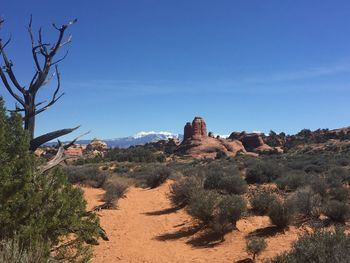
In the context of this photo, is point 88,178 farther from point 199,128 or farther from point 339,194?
point 199,128

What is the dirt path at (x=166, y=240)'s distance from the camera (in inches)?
434

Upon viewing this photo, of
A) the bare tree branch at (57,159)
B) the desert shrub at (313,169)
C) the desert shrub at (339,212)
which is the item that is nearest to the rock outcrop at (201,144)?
the desert shrub at (313,169)

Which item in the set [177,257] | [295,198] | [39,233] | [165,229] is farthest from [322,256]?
[165,229]

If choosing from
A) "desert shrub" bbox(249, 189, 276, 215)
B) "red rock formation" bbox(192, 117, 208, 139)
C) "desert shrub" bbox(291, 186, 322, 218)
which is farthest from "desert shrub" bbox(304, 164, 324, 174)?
"red rock formation" bbox(192, 117, 208, 139)

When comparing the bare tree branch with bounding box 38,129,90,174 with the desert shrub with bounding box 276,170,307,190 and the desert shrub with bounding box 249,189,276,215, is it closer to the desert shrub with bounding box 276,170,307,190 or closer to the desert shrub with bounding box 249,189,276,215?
the desert shrub with bounding box 249,189,276,215

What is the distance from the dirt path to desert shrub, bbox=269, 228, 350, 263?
9.53 feet

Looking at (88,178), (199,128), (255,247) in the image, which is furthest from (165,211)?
(199,128)

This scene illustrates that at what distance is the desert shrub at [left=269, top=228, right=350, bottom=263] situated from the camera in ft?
21.0

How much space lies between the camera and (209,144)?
79125 mm

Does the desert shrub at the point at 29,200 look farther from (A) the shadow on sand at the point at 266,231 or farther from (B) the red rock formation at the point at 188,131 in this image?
(B) the red rock formation at the point at 188,131

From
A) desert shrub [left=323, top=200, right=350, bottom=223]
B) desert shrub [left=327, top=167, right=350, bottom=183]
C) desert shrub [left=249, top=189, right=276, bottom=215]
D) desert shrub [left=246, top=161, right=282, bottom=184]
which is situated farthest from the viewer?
desert shrub [left=246, top=161, right=282, bottom=184]

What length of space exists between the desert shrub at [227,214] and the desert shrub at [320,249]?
4.83m

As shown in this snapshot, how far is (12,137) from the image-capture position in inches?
281

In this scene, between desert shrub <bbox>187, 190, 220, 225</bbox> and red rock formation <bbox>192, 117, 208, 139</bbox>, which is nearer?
desert shrub <bbox>187, 190, 220, 225</bbox>
